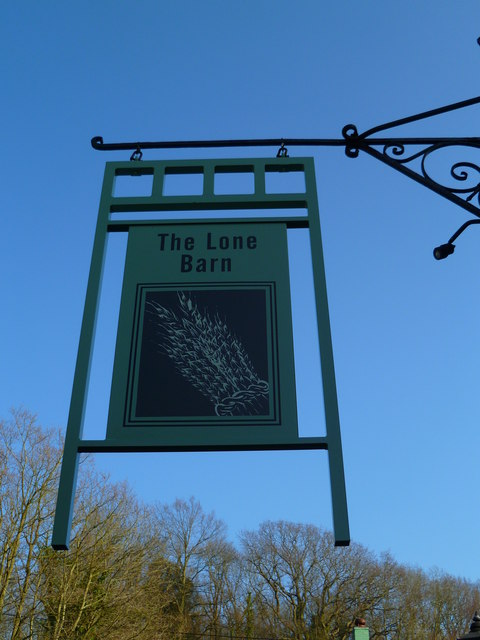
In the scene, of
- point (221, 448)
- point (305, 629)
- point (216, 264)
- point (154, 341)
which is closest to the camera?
point (221, 448)

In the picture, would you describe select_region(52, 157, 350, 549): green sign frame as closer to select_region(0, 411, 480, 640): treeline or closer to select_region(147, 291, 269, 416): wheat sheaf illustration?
select_region(147, 291, 269, 416): wheat sheaf illustration

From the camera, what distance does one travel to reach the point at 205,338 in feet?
11.2

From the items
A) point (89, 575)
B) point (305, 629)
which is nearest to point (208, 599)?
point (305, 629)

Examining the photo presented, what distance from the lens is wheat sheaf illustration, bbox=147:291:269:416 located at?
3.19 metres

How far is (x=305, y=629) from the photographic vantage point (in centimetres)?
3566

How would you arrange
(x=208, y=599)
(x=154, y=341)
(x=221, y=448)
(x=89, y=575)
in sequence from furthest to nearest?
(x=208, y=599) < (x=89, y=575) < (x=154, y=341) < (x=221, y=448)

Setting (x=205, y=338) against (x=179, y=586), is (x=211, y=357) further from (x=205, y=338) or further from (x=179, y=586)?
(x=179, y=586)

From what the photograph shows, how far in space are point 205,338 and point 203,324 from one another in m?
0.09

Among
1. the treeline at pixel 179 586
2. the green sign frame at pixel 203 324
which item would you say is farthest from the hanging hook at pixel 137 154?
the treeline at pixel 179 586

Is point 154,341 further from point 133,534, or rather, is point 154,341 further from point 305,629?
point 305,629

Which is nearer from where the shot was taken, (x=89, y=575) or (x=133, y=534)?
(x=89, y=575)

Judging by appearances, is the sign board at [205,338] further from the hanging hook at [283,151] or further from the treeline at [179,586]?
the treeline at [179,586]

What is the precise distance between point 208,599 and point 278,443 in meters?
39.9

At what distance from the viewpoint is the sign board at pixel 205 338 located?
3.13 m
